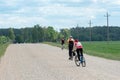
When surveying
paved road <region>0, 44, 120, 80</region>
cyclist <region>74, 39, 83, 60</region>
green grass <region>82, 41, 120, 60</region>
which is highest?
cyclist <region>74, 39, 83, 60</region>

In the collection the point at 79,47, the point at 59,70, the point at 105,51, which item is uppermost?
the point at 79,47

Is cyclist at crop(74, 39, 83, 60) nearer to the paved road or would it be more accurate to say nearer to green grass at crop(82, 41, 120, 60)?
the paved road

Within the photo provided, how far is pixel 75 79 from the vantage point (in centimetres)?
1803

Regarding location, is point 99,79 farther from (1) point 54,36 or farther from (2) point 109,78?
(1) point 54,36

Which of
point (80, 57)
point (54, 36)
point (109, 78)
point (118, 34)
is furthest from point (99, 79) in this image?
point (54, 36)

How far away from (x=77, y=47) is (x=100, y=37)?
148628 millimetres

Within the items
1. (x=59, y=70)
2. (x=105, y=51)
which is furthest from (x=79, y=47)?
(x=105, y=51)

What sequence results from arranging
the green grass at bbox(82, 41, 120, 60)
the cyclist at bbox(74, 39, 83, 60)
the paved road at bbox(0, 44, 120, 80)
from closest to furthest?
the paved road at bbox(0, 44, 120, 80) < the cyclist at bbox(74, 39, 83, 60) < the green grass at bbox(82, 41, 120, 60)

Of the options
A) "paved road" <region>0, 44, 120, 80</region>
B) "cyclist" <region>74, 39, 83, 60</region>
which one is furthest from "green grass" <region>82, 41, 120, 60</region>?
"cyclist" <region>74, 39, 83, 60</region>

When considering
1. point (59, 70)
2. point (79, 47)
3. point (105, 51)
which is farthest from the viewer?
point (105, 51)

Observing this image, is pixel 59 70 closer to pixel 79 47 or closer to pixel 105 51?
pixel 79 47

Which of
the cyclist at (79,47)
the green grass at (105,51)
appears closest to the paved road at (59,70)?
the cyclist at (79,47)

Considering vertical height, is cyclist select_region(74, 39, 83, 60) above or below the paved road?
above

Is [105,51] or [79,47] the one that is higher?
[79,47]
